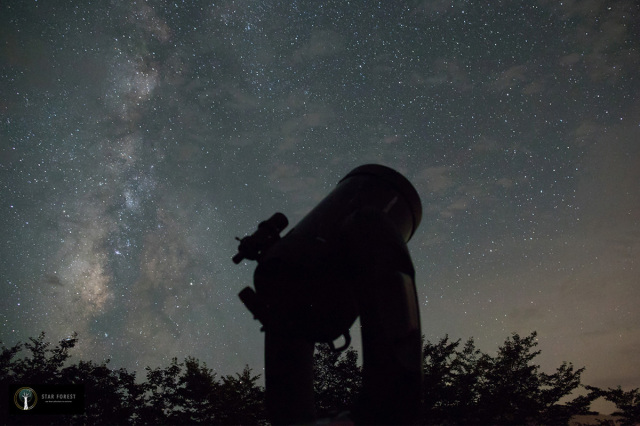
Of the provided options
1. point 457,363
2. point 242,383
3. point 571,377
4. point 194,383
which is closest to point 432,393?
point 457,363

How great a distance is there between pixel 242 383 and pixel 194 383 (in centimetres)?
261

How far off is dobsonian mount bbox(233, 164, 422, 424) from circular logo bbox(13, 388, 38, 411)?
26.3 feet

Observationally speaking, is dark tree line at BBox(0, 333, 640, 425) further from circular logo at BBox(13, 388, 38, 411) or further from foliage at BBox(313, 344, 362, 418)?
circular logo at BBox(13, 388, 38, 411)

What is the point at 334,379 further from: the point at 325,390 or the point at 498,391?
the point at 498,391

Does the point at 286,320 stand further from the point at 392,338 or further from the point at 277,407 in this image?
the point at 392,338

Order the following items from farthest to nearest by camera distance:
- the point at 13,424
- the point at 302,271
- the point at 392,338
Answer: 1. the point at 13,424
2. the point at 302,271
3. the point at 392,338

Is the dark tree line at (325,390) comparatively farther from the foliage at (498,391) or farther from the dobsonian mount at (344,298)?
the dobsonian mount at (344,298)

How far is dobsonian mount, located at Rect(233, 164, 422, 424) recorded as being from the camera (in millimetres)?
2727

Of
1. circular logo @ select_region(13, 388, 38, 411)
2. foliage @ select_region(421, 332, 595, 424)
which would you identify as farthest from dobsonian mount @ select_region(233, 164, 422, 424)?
foliage @ select_region(421, 332, 595, 424)

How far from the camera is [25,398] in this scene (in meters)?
8.68

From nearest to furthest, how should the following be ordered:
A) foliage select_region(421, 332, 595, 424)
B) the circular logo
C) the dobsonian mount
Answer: the dobsonian mount < the circular logo < foliage select_region(421, 332, 595, 424)

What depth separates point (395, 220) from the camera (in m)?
3.71

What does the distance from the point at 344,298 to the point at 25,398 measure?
31.3 ft

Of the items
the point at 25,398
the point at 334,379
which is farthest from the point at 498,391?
the point at 25,398
